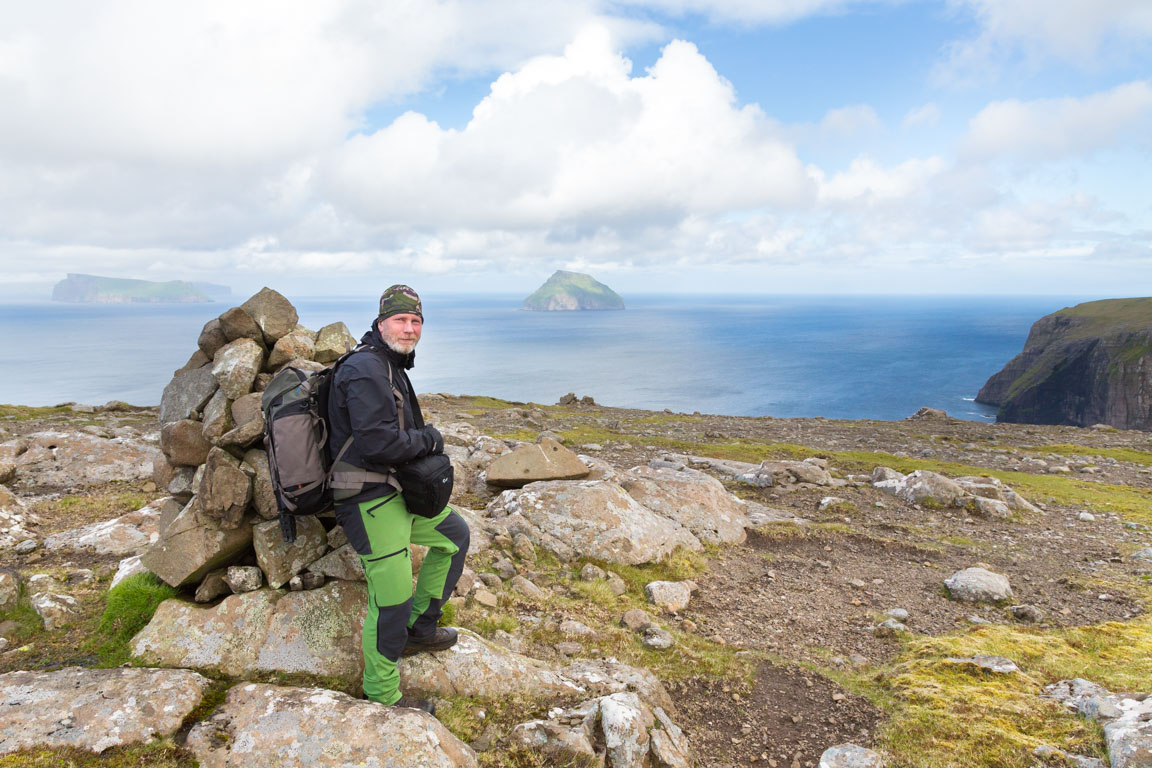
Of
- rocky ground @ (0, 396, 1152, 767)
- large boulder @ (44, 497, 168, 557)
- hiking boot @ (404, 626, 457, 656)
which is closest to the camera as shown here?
hiking boot @ (404, 626, 457, 656)

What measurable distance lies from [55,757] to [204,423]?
5.39m

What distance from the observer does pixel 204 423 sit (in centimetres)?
995

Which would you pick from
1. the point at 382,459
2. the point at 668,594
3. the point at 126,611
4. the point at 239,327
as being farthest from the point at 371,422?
the point at 668,594

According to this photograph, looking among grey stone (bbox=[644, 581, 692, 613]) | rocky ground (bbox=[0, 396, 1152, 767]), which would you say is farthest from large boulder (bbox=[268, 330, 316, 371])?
grey stone (bbox=[644, 581, 692, 613])

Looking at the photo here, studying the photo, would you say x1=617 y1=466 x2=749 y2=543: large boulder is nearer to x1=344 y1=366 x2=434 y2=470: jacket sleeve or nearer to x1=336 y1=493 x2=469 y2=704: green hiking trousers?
x1=336 y1=493 x2=469 y2=704: green hiking trousers

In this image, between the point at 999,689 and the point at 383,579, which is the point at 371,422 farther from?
the point at 999,689

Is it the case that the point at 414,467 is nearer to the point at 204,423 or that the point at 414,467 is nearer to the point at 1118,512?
the point at 204,423

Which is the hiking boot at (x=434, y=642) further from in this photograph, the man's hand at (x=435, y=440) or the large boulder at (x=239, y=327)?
the large boulder at (x=239, y=327)

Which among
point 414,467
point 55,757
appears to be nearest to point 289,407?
point 414,467

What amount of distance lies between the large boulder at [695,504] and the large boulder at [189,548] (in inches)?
465

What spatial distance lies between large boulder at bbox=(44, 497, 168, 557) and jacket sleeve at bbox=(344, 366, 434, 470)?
349 inches

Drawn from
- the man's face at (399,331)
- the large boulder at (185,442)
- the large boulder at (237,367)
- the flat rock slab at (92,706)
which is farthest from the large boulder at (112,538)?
the man's face at (399,331)

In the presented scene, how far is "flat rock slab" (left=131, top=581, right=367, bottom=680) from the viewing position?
7852 mm

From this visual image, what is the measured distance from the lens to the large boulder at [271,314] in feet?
35.7
